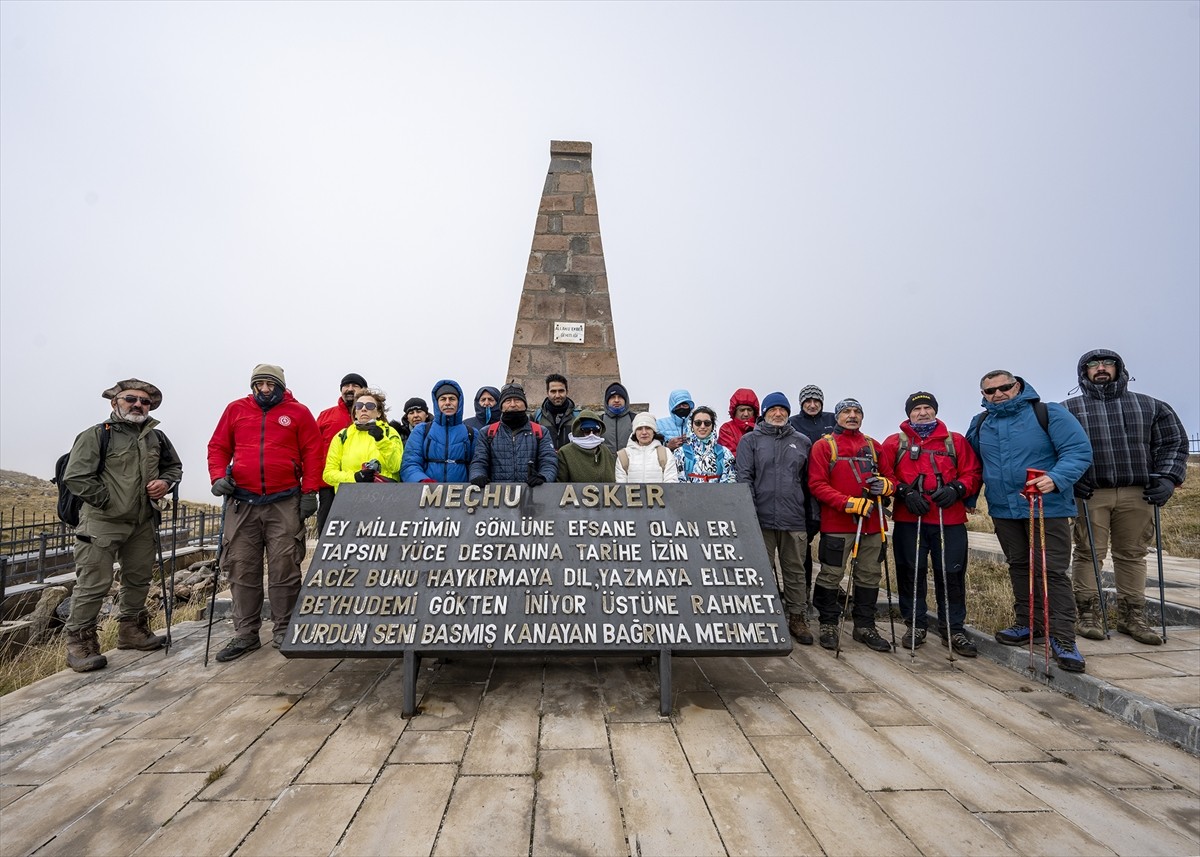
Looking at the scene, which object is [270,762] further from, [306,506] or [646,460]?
[646,460]

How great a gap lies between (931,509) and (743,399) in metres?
1.83

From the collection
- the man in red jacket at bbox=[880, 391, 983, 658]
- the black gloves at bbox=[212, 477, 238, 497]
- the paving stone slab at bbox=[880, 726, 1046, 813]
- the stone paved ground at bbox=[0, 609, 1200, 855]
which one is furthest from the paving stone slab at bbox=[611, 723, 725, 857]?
the black gloves at bbox=[212, 477, 238, 497]

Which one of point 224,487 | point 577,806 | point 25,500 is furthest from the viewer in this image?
point 25,500

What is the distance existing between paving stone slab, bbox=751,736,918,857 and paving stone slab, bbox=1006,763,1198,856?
78 cm

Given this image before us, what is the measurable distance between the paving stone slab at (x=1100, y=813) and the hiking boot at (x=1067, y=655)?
4.55 feet

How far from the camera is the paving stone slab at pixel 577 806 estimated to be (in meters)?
1.94

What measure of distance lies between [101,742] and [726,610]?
3.40 meters

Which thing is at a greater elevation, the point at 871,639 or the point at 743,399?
the point at 743,399

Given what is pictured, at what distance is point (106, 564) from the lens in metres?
4.08

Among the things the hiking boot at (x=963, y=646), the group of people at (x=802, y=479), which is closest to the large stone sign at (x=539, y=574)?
the group of people at (x=802, y=479)

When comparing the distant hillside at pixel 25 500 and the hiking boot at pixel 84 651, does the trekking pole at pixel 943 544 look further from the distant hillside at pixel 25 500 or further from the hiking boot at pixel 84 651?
the distant hillside at pixel 25 500

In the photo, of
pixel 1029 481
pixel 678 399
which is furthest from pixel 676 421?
pixel 1029 481

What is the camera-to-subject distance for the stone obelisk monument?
709 centimetres

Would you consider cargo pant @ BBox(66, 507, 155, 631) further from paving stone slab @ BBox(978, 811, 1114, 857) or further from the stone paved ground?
paving stone slab @ BBox(978, 811, 1114, 857)
